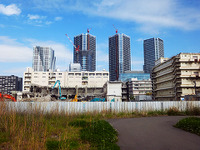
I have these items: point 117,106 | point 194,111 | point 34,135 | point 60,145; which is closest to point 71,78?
point 117,106

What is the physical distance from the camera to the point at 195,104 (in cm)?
1942

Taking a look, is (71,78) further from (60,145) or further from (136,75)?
(60,145)

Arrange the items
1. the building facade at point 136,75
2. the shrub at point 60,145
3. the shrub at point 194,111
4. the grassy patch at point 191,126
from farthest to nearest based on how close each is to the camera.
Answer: the building facade at point 136,75 < the shrub at point 194,111 < the grassy patch at point 191,126 < the shrub at point 60,145

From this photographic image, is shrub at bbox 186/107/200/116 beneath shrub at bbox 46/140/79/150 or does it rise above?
beneath

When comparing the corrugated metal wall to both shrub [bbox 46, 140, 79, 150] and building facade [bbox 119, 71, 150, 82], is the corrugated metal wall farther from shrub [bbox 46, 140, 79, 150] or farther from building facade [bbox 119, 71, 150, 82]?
building facade [bbox 119, 71, 150, 82]

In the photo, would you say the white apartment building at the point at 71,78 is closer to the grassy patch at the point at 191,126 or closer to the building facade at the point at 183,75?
the building facade at the point at 183,75

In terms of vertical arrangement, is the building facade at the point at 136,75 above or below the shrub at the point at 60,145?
above

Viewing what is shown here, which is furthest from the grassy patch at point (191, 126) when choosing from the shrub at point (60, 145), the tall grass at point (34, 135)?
the shrub at point (60, 145)

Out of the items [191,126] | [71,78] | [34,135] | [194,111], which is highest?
[71,78]

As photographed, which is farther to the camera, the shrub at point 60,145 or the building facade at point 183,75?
the building facade at point 183,75

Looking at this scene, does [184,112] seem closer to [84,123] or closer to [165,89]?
[84,123]

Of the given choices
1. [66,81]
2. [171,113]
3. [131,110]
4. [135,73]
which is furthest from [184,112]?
[135,73]

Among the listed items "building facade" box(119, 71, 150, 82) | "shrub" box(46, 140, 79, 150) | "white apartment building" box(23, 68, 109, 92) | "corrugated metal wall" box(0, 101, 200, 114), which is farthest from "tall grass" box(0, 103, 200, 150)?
"building facade" box(119, 71, 150, 82)

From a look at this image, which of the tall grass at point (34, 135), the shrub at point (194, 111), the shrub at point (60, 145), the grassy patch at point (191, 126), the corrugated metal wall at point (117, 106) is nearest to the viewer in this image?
the tall grass at point (34, 135)
